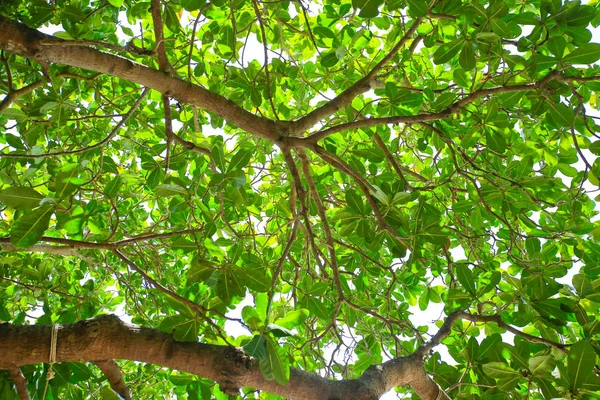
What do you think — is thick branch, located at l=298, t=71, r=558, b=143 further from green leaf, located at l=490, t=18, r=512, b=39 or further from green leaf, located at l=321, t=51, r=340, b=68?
green leaf, located at l=321, t=51, r=340, b=68

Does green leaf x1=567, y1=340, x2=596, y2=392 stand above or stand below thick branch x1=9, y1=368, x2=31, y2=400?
above

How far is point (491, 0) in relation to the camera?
1.64m

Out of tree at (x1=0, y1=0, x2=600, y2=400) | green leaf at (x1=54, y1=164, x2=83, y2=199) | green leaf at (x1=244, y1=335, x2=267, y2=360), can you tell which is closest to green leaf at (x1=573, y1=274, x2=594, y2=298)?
tree at (x1=0, y1=0, x2=600, y2=400)

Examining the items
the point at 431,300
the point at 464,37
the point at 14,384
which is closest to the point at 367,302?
the point at 431,300

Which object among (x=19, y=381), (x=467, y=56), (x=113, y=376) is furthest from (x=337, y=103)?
(x=19, y=381)

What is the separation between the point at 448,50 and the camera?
1.56 m

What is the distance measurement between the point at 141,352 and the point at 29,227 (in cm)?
46

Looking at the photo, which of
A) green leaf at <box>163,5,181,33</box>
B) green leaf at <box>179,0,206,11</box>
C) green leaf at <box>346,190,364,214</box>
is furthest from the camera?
green leaf at <box>163,5,181,33</box>

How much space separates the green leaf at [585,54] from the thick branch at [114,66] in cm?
97

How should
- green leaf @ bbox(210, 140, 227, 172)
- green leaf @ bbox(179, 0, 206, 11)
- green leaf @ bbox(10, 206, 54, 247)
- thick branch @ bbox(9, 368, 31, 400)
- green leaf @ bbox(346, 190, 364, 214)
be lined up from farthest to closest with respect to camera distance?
green leaf @ bbox(179, 0, 206, 11) < green leaf @ bbox(346, 190, 364, 214) < green leaf @ bbox(210, 140, 227, 172) < thick branch @ bbox(9, 368, 31, 400) < green leaf @ bbox(10, 206, 54, 247)

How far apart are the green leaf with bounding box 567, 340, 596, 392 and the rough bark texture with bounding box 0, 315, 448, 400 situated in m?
0.63

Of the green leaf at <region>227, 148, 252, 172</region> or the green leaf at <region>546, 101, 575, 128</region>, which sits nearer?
the green leaf at <region>227, 148, 252, 172</region>

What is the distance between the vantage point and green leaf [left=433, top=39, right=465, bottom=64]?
1544mm

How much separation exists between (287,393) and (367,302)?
1.01 meters
